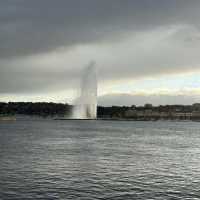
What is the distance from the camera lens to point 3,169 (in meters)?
31.0

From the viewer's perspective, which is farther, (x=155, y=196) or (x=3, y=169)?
(x=3, y=169)

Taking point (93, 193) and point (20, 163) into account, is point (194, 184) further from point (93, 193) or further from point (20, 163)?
point (20, 163)

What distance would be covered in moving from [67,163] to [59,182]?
9809mm

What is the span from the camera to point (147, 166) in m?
34.6

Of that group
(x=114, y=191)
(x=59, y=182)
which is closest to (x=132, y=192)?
(x=114, y=191)

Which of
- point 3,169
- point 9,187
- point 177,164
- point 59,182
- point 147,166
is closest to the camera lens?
point 9,187

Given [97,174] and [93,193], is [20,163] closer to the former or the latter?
[97,174]

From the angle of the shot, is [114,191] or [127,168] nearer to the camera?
Answer: [114,191]

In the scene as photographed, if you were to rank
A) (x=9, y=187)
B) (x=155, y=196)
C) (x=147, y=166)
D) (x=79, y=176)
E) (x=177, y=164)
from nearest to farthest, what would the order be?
(x=155, y=196) → (x=9, y=187) → (x=79, y=176) → (x=147, y=166) → (x=177, y=164)

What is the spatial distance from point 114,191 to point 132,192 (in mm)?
1123

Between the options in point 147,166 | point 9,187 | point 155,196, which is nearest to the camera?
point 155,196

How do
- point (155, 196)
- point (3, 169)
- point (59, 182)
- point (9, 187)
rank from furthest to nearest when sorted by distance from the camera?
point (3, 169) < point (59, 182) < point (9, 187) < point (155, 196)

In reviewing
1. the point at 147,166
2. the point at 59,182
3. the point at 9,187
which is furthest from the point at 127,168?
the point at 9,187

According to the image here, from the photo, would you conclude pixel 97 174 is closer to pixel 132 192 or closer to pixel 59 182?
pixel 59 182
